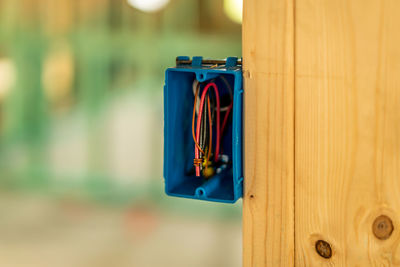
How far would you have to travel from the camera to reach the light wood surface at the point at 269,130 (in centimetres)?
67

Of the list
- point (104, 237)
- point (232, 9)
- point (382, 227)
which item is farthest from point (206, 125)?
point (232, 9)

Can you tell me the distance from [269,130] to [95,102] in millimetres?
2350

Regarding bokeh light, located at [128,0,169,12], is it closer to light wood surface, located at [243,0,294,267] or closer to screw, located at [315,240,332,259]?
light wood surface, located at [243,0,294,267]

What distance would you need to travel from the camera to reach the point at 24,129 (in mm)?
3000

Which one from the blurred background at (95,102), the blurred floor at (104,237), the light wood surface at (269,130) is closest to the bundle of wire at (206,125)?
the light wood surface at (269,130)

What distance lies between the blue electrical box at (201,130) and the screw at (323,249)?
0.12 metres

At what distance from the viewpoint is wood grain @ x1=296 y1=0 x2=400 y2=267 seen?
2.04 ft

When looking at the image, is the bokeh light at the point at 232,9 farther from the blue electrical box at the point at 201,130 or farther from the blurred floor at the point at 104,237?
the blue electrical box at the point at 201,130

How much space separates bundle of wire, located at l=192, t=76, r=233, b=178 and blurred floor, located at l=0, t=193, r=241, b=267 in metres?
1.38

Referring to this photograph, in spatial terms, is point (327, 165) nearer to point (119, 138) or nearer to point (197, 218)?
point (197, 218)

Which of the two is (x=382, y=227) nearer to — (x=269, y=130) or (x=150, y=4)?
(x=269, y=130)

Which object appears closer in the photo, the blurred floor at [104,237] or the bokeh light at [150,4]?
the blurred floor at [104,237]

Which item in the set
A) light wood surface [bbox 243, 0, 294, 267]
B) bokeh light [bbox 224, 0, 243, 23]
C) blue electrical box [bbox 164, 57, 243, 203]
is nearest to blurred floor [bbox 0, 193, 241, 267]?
bokeh light [bbox 224, 0, 243, 23]

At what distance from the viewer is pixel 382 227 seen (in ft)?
2.11
